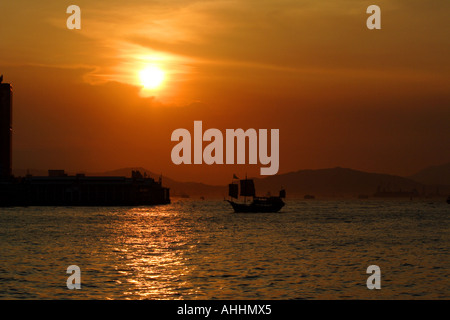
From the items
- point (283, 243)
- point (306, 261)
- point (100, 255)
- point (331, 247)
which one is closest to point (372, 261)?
point (306, 261)

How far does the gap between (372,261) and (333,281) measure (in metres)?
16.6

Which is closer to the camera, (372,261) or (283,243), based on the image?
(372,261)

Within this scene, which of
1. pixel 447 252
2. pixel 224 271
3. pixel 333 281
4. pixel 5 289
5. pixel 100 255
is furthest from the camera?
pixel 447 252

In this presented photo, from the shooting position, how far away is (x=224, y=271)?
46969 millimetres

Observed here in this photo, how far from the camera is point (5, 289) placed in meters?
38.0

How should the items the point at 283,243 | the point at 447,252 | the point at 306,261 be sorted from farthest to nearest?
1. the point at 283,243
2. the point at 447,252
3. the point at 306,261
